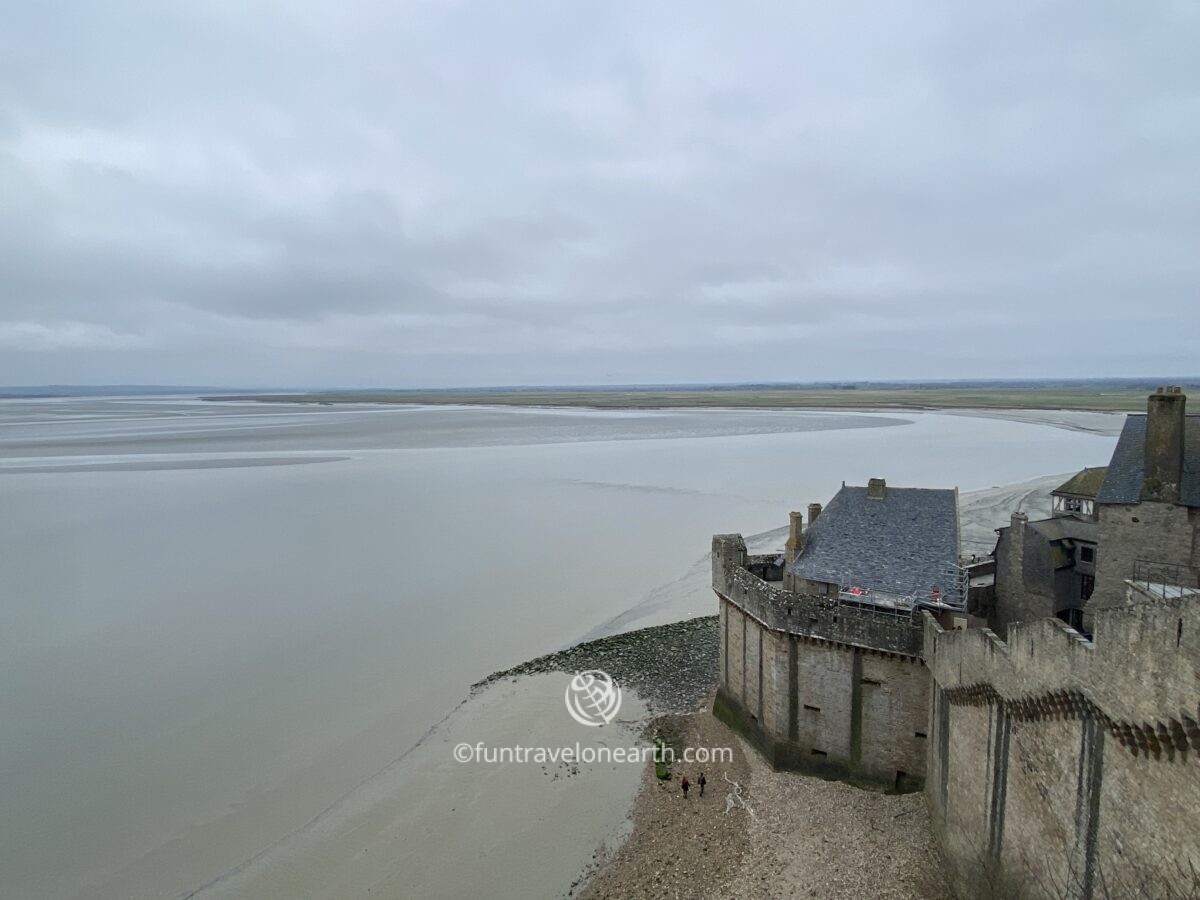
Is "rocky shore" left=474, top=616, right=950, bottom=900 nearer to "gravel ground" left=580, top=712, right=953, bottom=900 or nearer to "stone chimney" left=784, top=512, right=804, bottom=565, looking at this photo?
"gravel ground" left=580, top=712, right=953, bottom=900

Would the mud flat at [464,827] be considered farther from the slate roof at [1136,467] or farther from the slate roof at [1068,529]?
the slate roof at [1136,467]

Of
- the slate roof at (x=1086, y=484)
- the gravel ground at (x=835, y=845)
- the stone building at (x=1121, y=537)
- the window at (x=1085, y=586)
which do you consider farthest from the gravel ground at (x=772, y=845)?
the slate roof at (x=1086, y=484)

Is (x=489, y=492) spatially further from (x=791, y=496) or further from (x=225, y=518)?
(x=791, y=496)

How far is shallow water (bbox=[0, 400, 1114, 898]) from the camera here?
17422 millimetres

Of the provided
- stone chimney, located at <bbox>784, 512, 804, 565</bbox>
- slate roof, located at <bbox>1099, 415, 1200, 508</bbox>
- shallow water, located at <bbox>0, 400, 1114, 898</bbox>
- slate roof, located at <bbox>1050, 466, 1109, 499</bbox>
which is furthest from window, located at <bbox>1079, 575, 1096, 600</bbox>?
shallow water, located at <bbox>0, 400, 1114, 898</bbox>

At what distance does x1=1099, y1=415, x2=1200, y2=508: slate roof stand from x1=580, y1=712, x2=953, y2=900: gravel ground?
8.40 meters

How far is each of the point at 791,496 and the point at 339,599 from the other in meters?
33.5

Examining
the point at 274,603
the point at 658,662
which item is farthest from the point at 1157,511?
the point at 274,603

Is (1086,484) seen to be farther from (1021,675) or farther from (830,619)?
(1021,675)

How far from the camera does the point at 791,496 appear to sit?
52.2 metres

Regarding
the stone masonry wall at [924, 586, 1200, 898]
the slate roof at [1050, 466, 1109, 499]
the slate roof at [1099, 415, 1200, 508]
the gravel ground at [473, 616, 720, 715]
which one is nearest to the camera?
the stone masonry wall at [924, 586, 1200, 898]

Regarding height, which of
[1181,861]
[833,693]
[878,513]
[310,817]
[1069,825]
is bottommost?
[310,817]

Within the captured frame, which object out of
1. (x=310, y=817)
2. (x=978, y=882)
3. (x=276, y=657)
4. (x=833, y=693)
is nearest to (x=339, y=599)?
(x=276, y=657)

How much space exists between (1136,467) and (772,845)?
11940 millimetres
